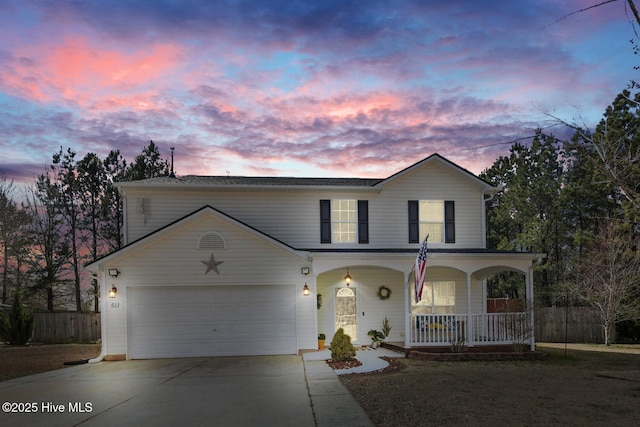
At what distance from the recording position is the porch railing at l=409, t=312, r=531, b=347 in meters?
15.7

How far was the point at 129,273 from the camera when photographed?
16.0m

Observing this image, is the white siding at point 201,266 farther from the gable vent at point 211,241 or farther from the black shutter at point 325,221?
the black shutter at point 325,221

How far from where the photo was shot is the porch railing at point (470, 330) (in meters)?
15.7

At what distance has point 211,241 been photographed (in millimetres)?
16250

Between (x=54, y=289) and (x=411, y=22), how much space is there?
27287mm

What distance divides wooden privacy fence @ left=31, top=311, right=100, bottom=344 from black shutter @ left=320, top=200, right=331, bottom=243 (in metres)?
12.5

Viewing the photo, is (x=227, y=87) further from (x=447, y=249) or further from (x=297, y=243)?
(x=447, y=249)

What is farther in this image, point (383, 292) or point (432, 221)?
point (432, 221)

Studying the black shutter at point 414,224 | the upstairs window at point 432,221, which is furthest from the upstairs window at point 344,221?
the upstairs window at point 432,221

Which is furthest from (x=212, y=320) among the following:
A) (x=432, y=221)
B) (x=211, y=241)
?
(x=432, y=221)

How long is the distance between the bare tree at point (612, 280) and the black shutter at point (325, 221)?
38.6ft

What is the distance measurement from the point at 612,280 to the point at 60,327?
24.4 meters

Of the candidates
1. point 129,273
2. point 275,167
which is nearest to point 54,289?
point 275,167

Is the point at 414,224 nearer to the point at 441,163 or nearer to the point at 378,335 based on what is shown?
the point at 441,163
